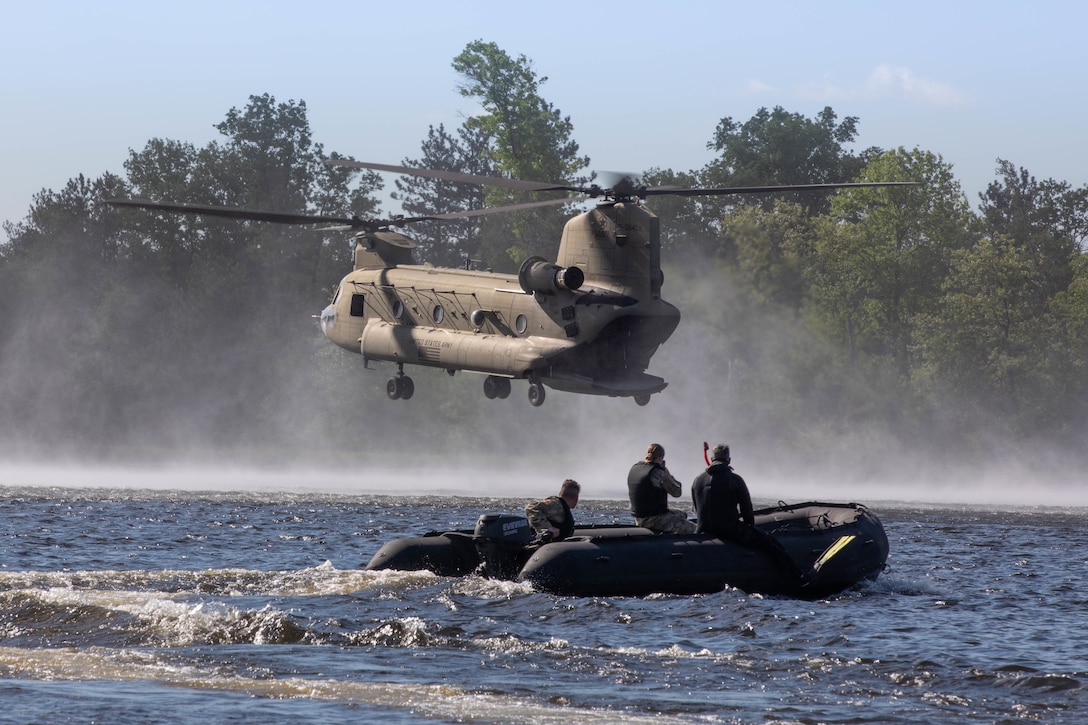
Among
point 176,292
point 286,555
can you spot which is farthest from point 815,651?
point 176,292

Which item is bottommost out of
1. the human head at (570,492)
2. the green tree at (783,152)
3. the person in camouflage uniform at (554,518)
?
the person in camouflage uniform at (554,518)

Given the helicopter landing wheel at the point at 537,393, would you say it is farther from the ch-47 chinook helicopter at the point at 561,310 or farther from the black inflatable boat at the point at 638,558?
the black inflatable boat at the point at 638,558

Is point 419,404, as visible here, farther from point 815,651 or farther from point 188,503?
point 815,651

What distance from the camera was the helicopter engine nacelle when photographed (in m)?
31.6

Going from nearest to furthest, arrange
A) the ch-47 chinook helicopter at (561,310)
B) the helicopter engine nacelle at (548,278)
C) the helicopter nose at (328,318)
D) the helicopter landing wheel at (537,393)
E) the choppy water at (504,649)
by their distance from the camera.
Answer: the choppy water at (504,649), the helicopter engine nacelle at (548,278), the ch-47 chinook helicopter at (561,310), the helicopter landing wheel at (537,393), the helicopter nose at (328,318)

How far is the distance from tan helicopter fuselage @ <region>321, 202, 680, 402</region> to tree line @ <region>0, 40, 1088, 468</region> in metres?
37.6

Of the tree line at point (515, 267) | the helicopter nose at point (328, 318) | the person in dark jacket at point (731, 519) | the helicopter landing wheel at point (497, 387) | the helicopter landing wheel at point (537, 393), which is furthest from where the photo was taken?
the tree line at point (515, 267)

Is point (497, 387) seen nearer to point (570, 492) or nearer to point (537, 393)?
point (537, 393)

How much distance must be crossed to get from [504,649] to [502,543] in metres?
4.51

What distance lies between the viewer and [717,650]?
56.8 ft

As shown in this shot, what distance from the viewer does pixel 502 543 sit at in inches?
851

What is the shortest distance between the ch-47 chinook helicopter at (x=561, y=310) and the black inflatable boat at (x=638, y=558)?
933cm

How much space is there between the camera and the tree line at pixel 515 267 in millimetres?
70188

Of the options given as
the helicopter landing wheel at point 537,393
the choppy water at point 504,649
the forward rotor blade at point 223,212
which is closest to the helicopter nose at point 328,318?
the forward rotor blade at point 223,212
